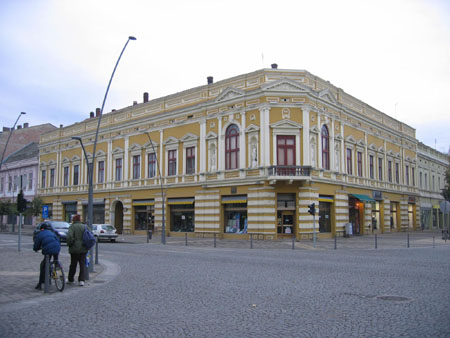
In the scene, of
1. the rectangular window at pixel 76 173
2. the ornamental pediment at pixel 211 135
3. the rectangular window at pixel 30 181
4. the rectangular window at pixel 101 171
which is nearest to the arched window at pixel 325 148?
the ornamental pediment at pixel 211 135

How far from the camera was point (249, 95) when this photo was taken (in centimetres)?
3384

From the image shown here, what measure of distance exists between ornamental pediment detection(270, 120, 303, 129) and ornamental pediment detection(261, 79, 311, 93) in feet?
7.86

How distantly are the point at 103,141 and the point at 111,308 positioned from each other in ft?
132

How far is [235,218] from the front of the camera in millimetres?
34688

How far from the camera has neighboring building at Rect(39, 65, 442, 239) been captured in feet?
107

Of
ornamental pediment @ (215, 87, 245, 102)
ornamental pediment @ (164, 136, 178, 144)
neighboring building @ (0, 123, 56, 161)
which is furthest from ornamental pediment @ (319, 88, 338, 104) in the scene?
neighboring building @ (0, 123, 56, 161)

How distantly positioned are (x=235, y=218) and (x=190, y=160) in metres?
7.24

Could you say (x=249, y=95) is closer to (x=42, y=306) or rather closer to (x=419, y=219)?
(x=42, y=306)

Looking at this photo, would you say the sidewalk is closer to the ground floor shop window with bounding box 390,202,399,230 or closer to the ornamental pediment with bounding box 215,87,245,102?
the ornamental pediment with bounding box 215,87,245,102

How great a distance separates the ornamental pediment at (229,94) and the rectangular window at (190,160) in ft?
17.4

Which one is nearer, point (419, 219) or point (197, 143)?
point (197, 143)

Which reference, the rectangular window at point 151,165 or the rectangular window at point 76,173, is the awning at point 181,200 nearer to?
the rectangular window at point 151,165

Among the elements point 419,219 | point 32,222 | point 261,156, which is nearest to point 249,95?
point 261,156

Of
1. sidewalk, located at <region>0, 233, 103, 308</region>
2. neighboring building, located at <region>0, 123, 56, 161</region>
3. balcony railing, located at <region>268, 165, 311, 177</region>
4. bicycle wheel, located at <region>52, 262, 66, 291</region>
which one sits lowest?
sidewalk, located at <region>0, 233, 103, 308</region>
